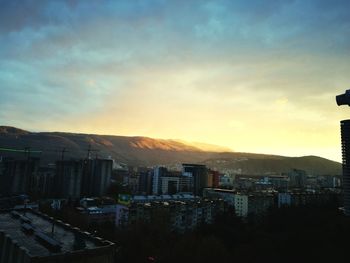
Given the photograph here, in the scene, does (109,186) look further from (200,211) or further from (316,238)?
(316,238)

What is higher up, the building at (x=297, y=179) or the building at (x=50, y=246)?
the building at (x=297, y=179)

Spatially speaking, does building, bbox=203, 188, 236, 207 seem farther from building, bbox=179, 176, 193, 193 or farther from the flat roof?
the flat roof

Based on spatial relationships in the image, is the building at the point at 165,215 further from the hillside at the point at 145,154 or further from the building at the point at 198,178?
the hillside at the point at 145,154

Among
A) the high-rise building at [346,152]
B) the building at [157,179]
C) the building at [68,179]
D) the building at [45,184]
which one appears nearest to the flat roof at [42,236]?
the building at [68,179]

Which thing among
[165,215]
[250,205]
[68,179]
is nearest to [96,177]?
[68,179]

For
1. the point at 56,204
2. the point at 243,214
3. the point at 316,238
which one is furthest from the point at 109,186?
the point at 316,238

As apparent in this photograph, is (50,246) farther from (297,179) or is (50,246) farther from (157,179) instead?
(297,179)

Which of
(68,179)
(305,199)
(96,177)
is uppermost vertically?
(96,177)

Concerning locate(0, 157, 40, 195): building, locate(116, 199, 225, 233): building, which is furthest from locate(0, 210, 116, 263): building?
locate(0, 157, 40, 195): building

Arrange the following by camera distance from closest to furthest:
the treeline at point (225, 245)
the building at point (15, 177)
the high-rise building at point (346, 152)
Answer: the treeline at point (225, 245) → the high-rise building at point (346, 152) → the building at point (15, 177)
